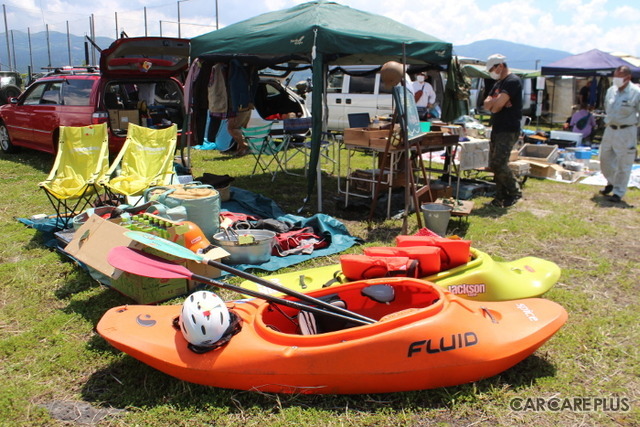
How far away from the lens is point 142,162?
6156 millimetres

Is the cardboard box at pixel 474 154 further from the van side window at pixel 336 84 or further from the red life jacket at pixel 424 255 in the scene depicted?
the van side window at pixel 336 84

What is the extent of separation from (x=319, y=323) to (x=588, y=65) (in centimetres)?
1503

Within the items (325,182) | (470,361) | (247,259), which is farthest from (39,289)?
(325,182)

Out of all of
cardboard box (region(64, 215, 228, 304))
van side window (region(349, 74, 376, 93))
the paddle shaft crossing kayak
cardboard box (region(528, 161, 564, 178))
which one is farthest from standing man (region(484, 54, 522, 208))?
van side window (region(349, 74, 376, 93))

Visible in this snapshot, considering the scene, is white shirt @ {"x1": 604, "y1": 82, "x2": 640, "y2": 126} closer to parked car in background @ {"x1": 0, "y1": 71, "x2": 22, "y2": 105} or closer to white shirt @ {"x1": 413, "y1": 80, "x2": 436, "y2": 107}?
white shirt @ {"x1": 413, "y1": 80, "x2": 436, "y2": 107}

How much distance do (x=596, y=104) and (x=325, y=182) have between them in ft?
46.0

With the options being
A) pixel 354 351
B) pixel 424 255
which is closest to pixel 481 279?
pixel 424 255

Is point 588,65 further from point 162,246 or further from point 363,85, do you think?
point 162,246

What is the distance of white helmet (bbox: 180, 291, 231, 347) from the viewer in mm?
2676

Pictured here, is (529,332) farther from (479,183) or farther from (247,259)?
(479,183)

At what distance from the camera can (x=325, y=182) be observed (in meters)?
8.41

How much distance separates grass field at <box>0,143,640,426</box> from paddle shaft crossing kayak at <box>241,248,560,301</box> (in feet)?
1.11

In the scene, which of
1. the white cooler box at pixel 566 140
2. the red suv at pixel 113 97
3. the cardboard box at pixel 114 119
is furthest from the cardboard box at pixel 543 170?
the cardboard box at pixel 114 119

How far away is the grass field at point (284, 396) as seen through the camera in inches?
104
